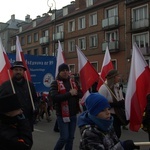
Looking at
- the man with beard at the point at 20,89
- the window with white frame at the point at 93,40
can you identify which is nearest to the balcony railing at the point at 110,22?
the window with white frame at the point at 93,40

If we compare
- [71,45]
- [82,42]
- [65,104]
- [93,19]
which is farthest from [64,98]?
[71,45]

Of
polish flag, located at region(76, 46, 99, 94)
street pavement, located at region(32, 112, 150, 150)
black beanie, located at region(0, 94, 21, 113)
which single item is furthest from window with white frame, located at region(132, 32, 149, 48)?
black beanie, located at region(0, 94, 21, 113)

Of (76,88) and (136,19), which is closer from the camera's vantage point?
(76,88)

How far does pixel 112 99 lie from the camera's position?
5414 mm

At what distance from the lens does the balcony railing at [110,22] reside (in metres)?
34.5

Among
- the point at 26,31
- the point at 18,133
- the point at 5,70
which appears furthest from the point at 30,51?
the point at 18,133

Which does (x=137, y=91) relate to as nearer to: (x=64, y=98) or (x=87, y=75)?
(x=87, y=75)

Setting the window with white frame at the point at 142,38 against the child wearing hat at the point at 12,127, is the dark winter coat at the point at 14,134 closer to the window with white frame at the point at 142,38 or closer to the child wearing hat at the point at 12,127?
the child wearing hat at the point at 12,127

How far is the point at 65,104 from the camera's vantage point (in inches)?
204

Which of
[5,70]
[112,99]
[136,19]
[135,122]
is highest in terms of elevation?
[136,19]

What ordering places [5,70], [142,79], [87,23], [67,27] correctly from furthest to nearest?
1. [67,27]
2. [87,23]
3. [5,70]
4. [142,79]

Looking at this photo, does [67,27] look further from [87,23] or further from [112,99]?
[112,99]

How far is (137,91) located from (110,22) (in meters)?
30.0

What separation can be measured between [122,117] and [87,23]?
34.5 metres
